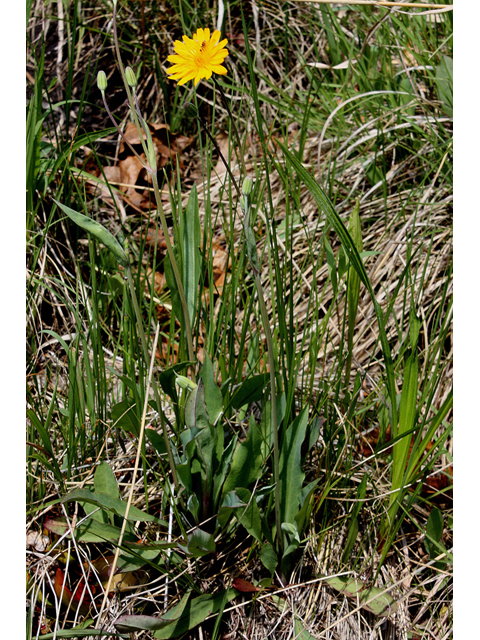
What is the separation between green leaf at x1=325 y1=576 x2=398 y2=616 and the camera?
1.03m

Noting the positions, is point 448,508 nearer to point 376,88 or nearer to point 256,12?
point 376,88

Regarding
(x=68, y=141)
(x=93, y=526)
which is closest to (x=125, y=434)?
(x=93, y=526)

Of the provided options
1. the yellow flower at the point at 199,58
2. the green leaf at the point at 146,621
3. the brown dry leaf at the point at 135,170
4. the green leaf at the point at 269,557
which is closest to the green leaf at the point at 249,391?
the green leaf at the point at 269,557

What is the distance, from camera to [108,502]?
3.44 ft

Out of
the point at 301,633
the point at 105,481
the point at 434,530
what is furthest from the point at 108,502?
the point at 434,530

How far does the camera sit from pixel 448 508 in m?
1.23

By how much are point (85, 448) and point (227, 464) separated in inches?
13.3

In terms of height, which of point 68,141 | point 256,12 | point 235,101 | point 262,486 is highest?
point 256,12

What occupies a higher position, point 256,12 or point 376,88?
point 256,12

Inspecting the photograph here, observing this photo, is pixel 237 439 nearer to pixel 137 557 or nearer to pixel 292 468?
pixel 292 468

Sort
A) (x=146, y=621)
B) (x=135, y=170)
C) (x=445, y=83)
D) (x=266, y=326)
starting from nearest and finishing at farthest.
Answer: (x=266, y=326) → (x=146, y=621) → (x=445, y=83) → (x=135, y=170)

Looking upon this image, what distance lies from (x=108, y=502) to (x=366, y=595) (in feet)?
1.66

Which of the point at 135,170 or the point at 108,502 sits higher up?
the point at 135,170

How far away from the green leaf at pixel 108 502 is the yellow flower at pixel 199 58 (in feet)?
2.31
